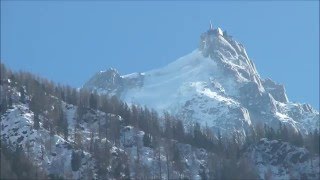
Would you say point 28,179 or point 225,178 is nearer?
point 28,179

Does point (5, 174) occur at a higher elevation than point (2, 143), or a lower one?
lower

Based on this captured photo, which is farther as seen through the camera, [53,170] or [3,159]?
[53,170]

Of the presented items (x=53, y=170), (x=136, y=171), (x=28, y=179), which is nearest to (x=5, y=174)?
(x=28, y=179)

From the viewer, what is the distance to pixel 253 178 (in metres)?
196

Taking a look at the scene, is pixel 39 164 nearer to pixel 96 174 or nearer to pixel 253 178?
pixel 96 174

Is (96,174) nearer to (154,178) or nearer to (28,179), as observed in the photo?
(154,178)

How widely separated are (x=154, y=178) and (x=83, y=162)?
60.6ft

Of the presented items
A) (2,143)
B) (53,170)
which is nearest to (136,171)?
(53,170)

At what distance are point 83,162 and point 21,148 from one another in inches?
A: 626

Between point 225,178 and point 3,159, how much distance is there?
56.4 m

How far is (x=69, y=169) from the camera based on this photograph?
195 metres

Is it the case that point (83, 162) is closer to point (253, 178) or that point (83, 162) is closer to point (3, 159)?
point (3, 159)

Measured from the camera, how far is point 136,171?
198 meters

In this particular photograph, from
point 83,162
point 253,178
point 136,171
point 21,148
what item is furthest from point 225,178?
point 21,148
